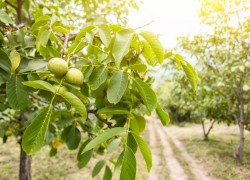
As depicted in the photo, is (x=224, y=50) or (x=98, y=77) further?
(x=224, y=50)

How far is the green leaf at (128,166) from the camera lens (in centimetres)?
94

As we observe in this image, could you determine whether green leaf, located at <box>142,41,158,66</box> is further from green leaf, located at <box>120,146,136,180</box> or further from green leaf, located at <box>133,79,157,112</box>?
green leaf, located at <box>120,146,136,180</box>

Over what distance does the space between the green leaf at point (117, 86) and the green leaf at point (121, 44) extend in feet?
0.39

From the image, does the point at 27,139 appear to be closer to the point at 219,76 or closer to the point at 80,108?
the point at 80,108

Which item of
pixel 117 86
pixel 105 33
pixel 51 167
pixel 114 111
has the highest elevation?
pixel 105 33

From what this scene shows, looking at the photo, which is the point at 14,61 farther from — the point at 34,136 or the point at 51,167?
the point at 51,167

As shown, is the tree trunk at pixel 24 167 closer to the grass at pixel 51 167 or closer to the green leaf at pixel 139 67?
the grass at pixel 51 167

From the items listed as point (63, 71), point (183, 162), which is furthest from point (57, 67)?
point (183, 162)

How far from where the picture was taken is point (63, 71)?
3.51 ft

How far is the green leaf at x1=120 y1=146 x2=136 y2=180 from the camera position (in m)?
0.94

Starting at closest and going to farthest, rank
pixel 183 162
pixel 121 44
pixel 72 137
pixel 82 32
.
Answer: pixel 121 44 < pixel 82 32 < pixel 72 137 < pixel 183 162

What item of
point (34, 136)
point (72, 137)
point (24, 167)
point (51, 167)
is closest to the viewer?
point (34, 136)

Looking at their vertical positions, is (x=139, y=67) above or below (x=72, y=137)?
above

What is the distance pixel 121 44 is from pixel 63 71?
0.84ft
